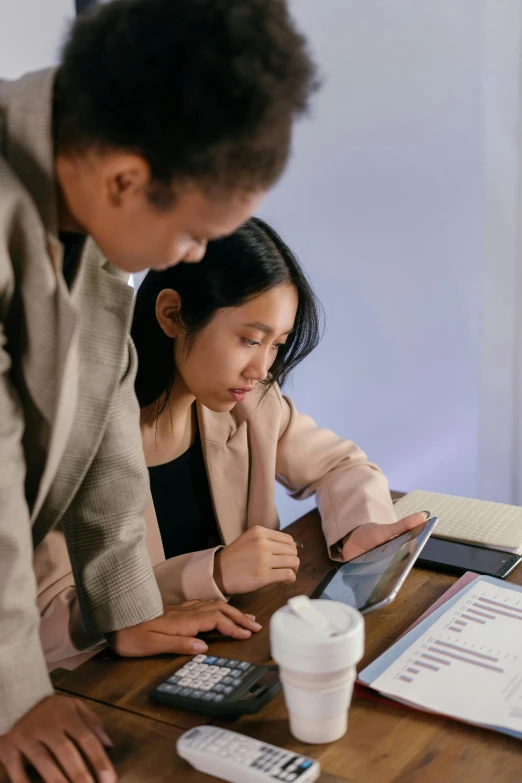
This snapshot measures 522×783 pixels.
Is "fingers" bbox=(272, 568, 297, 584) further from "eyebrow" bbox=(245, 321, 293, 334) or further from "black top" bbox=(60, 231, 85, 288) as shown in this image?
"black top" bbox=(60, 231, 85, 288)

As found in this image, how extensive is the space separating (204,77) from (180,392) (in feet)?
2.63

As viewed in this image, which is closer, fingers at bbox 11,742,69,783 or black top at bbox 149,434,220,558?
fingers at bbox 11,742,69,783

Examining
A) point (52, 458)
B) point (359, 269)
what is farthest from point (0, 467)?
point (359, 269)

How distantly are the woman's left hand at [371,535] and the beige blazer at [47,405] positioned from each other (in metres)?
0.37

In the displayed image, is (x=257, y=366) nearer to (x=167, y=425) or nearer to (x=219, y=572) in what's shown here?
(x=167, y=425)

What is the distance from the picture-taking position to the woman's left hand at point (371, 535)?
3.90ft

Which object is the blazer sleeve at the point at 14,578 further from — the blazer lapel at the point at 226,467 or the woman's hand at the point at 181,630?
the blazer lapel at the point at 226,467

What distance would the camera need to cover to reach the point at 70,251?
794 mm

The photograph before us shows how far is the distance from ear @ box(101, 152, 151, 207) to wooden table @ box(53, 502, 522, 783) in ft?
1.62

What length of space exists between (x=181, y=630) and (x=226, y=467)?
0.45m

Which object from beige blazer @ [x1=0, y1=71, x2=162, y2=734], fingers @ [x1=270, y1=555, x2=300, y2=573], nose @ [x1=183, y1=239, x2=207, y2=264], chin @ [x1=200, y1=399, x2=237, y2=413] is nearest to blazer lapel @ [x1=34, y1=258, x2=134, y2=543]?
beige blazer @ [x1=0, y1=71, x2=162, y2=734]

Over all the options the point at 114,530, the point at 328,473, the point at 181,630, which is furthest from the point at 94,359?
the point at 328,473

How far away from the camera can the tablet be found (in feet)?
3.22

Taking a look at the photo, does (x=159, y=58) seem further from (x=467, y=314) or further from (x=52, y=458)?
(x=467, y=314)
